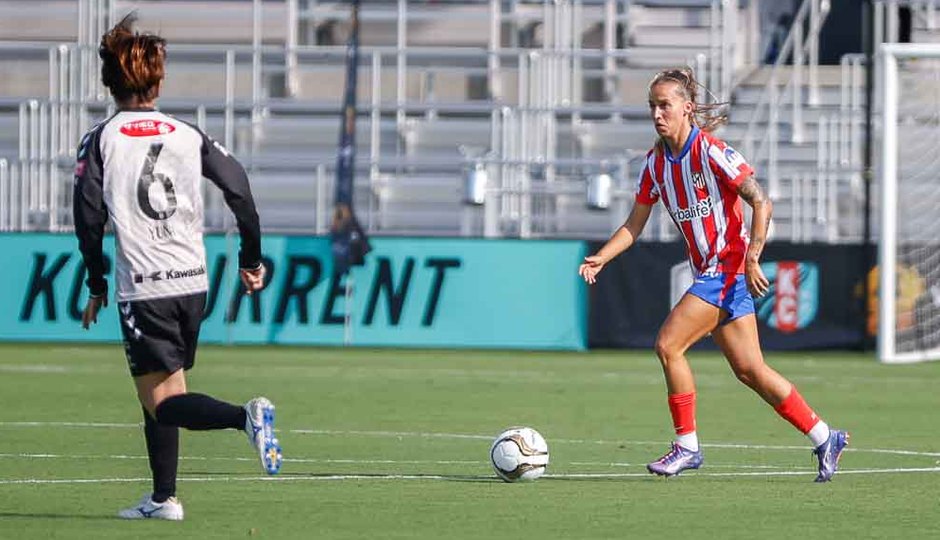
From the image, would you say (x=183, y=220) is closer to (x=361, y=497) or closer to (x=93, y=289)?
(x=93, y=289)

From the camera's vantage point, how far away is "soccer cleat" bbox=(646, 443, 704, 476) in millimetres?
9742

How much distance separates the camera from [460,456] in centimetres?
1088

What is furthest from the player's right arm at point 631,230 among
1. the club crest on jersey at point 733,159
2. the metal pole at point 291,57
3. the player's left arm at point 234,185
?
the metal pole at point 291,57

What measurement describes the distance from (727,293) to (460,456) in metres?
1.95

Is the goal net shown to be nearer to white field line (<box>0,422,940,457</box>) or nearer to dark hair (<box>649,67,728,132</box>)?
white field line (<box>0,422,940,457</box>)

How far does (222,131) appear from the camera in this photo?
87.4 ft

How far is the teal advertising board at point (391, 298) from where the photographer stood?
21828 millimetres

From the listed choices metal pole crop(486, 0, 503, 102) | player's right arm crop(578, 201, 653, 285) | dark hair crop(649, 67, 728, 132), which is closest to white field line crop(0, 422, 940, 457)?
player's right arm crop(578, 201, 653, 285)

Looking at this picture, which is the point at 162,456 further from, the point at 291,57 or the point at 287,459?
the point at 291,57

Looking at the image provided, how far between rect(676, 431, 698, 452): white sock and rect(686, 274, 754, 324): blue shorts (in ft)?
1.93

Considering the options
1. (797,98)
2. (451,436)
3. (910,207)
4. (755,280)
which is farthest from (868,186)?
(755,280)

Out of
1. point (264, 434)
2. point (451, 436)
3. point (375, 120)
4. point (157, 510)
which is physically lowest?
point (451, 436)

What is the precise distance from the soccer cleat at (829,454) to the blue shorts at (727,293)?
0.74 metres

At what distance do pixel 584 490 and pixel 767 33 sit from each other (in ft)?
75.0
